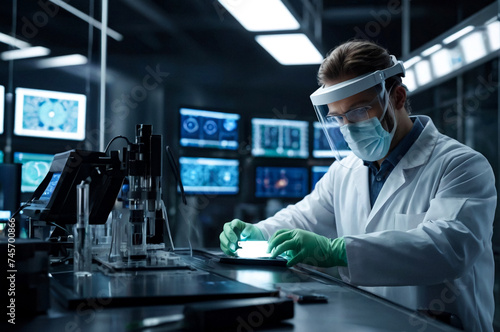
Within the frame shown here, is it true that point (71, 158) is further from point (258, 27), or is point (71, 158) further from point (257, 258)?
point (258, 27)

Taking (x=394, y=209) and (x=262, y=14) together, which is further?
(x=262, y=14)

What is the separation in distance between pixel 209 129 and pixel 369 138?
2.64m

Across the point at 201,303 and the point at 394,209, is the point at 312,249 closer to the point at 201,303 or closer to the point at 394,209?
the point at 394,209

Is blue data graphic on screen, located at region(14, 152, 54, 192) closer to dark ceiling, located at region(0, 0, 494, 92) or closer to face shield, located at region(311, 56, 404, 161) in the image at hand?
dark ceiling, located at region(0, 0, 494, 92)

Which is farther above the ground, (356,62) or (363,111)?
(356,62)

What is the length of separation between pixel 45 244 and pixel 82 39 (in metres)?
2.99

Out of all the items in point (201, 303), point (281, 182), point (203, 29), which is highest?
point (203, 29)

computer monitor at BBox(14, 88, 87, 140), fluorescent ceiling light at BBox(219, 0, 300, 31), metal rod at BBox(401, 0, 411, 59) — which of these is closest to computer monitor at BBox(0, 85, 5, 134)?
computer monitor at BBox(14, 88, 87, 140)

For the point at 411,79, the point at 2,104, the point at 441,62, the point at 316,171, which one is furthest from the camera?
the point at 316,171

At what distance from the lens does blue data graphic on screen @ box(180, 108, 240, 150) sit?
13.8 feet

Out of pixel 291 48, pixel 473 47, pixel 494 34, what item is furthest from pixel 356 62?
pixel 291 48

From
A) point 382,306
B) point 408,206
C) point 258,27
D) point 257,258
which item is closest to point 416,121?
point 408,206

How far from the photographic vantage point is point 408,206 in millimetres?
1719

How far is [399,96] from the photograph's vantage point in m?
1.83
